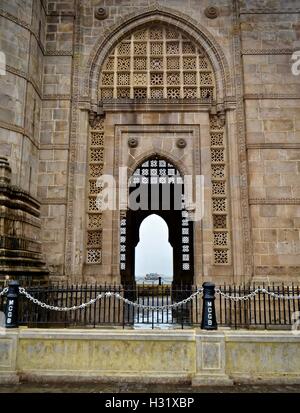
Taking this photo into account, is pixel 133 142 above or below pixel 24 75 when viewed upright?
below

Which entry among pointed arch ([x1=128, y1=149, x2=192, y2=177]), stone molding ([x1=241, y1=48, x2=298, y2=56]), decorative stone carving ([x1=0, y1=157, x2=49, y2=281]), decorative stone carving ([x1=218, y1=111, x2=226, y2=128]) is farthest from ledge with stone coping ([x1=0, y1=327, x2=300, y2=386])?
stone molding ([x1=241, y1=48, x2=298, y2=56])

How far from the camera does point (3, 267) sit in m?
7.32

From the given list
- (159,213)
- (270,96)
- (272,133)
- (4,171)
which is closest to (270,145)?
(272,133)

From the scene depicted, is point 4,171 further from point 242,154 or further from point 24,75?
point 242,154

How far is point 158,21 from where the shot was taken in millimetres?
11430

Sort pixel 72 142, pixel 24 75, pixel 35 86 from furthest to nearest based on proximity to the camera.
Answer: pixel 72 142 < pixel 35 86 < pixel 24 75

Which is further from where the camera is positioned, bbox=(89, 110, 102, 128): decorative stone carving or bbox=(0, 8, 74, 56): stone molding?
bbox=(89, 110, 102, 128): decorative stone carving

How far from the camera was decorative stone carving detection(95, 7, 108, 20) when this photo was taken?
11.4 m

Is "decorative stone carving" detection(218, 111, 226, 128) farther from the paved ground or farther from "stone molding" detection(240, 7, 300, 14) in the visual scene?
the paved ground

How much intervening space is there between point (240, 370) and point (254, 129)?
6814mm

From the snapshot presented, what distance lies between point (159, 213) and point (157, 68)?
948 cm

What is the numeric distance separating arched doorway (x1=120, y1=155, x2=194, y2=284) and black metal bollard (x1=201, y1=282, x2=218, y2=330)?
28.9 feet

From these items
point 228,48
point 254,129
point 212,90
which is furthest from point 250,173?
point 228,48

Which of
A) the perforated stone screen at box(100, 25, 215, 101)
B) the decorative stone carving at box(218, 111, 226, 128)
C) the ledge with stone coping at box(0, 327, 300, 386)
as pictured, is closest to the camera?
the ledge with stone coping at box(0, 327, 300, 386)
